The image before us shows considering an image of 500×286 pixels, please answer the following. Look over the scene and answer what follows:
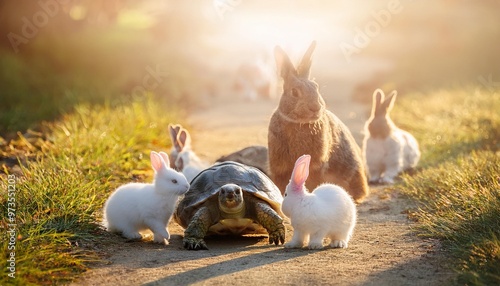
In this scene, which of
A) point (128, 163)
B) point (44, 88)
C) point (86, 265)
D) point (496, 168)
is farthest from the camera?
point (44, 88)

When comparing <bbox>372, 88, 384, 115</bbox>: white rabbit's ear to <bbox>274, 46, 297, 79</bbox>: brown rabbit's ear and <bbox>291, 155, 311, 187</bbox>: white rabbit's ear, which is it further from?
<bbox>291, 155, 311, 187</bbox>: white rabbit's ear

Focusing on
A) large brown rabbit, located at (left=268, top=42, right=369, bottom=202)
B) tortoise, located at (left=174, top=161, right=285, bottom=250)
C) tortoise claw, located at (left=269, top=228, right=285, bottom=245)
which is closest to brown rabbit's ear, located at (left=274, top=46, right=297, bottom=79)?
large brown rabbit, located at (left=268, top=42, right=369, bottom=202)

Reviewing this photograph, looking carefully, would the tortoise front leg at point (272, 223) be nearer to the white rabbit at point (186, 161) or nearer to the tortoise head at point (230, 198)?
the tortoise head at point (230, 198)

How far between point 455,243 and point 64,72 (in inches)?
502

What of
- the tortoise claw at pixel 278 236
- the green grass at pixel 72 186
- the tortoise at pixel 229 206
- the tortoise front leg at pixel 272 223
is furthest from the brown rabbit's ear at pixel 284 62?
the green grass at pixel 72 186

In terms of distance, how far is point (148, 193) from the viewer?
231 inches

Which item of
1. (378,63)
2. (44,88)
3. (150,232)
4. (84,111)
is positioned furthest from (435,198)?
(378,63)

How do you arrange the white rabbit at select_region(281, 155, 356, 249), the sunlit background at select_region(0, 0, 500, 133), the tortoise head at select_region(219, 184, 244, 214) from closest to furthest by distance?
the white rabbit at select_region(281, 155, 356, 249), the tortoise head at select_region(219, 184, 244, 214), the sunlit background at select_region(0, 0, 500, 133)

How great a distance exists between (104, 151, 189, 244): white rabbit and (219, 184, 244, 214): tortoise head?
355mm

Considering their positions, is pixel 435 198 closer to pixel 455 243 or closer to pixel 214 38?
pixel 455 243

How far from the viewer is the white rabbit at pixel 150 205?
5809 millimetres

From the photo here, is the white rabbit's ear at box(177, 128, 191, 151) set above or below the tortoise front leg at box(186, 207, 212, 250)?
above

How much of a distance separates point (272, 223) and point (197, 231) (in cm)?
60

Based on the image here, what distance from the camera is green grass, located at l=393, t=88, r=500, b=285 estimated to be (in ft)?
15.9
